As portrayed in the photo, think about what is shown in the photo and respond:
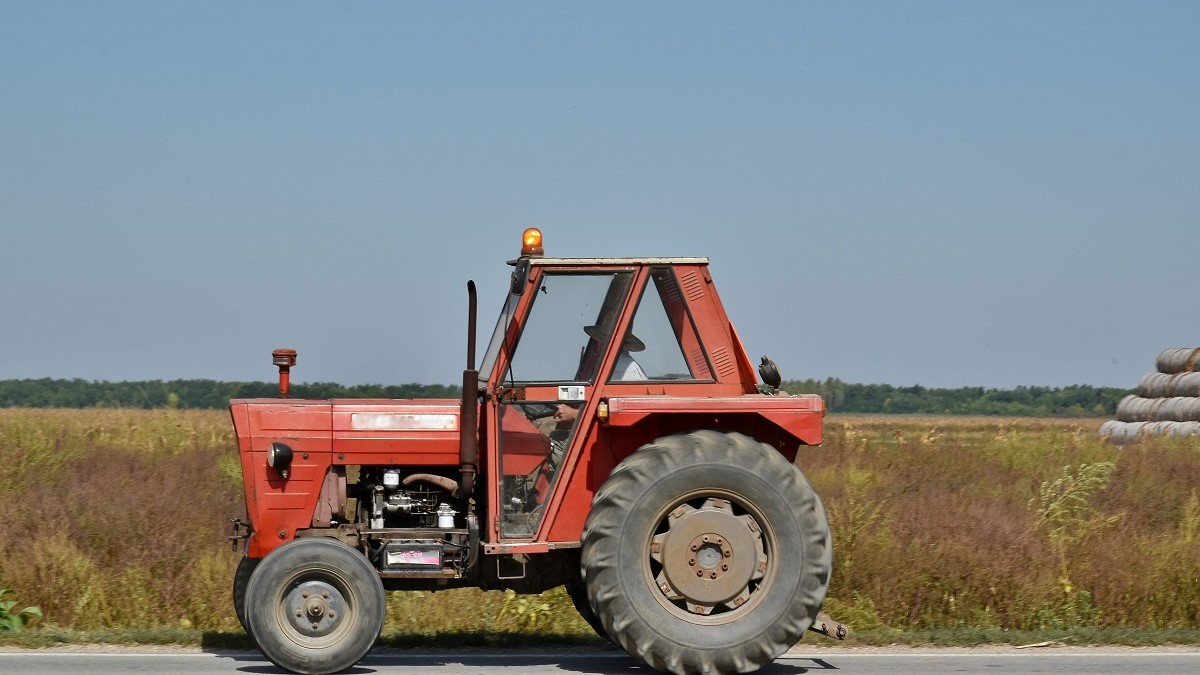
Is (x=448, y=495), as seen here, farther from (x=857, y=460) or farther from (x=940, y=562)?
(x=857, y=460)

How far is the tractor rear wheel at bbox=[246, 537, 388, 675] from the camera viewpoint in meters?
7.82

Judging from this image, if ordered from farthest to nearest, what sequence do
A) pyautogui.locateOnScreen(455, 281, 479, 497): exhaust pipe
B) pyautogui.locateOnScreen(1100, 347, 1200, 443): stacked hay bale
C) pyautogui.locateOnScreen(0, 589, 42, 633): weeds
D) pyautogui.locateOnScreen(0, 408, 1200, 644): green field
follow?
pyautogui.locateOnScreen(1100, 347, 1200, 443): stacked hay bale → pyautogui.locateOnScreen(0, 408, 1200, 644): green field → pyautogui.locateOnScreen(0, 589, 42, 633): weeds → pyautogui.locateOnScreen(455, 281, 479, 497): exhaust pipe

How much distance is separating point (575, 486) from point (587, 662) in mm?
1231

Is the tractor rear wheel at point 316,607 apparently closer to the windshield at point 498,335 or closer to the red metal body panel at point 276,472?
the red metal body panel at point 276,472

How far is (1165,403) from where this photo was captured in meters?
28.0

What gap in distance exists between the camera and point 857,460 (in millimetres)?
18484

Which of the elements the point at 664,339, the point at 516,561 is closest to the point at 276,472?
the point at 516,561

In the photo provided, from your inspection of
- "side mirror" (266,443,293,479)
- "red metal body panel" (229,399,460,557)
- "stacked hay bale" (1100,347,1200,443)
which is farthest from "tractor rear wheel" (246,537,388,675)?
"stacked hay bale" (1100,347,1200,443)

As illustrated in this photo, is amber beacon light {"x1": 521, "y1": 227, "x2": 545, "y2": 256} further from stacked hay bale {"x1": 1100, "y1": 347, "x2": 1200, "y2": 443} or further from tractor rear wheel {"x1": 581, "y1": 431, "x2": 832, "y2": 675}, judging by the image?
stacked hay bale {"x1": 1100, "y1": 347, "x2": 1200, "y2": 443}

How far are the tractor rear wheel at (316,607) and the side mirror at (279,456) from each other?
507 millimetres

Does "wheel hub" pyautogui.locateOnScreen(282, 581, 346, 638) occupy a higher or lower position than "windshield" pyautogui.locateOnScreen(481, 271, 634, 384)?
lower

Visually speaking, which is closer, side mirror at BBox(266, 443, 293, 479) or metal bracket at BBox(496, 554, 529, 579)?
side mirror at BBox(266, 443, 293, 479)

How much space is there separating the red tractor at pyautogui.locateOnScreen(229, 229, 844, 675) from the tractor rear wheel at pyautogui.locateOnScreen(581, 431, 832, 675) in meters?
0.01

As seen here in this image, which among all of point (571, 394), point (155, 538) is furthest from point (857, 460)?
point (571, 394)
